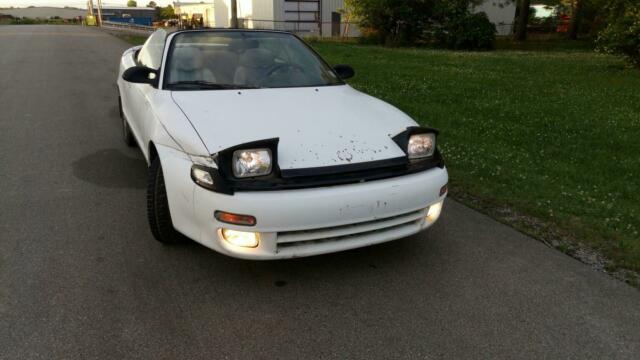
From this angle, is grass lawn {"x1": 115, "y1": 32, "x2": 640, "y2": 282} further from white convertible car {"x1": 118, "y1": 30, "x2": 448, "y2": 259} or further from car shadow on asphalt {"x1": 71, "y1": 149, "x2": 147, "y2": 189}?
car shadow on asphalt {"x1": 71, "y1": 149, "x2": 147, "y2": 189}

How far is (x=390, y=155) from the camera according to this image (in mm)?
2932

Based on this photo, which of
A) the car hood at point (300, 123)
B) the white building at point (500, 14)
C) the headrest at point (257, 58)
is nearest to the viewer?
the car hood at point (300, 123)

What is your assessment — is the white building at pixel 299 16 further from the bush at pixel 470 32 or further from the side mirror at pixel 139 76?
the side mirror at pixel 139 76

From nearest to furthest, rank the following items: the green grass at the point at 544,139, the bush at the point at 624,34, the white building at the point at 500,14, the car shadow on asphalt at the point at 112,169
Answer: the green grass at the point at 544,139 → the car shadow on asphalt at the point at 112,169 → the bush at the point at 624,34 → the white building at the point at 500,14

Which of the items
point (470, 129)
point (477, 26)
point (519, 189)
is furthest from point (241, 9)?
point (519, 189)

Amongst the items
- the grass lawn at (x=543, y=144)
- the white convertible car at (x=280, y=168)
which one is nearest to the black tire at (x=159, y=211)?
the white convertible car at (x=280, y=168)

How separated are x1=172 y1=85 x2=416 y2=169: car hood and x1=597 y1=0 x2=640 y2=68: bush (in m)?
11.1

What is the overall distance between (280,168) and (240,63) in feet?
5.64

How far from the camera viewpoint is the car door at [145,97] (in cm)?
388

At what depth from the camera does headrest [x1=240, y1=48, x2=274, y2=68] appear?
4121 millimetres

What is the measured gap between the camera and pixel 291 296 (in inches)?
113

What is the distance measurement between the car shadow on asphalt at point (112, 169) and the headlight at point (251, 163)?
2186mm

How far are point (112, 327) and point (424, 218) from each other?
1.88 meters

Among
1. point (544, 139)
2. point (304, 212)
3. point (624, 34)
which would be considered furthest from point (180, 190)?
point (624, 34)
